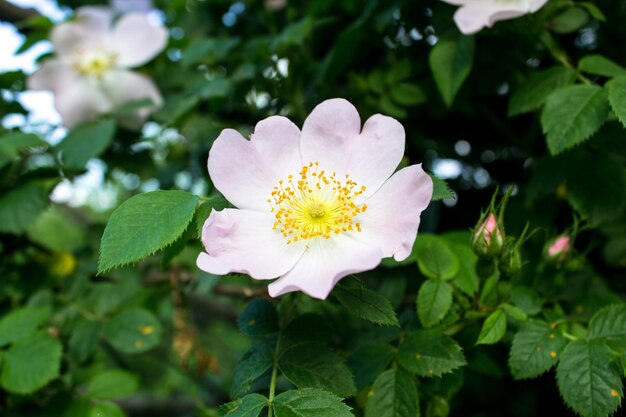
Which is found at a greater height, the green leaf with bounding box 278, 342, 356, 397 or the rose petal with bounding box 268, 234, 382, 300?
the rose petal with bounding box 268, 234, 382, 300

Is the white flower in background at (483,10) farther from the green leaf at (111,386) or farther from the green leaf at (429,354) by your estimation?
the green leaf at (111,386)

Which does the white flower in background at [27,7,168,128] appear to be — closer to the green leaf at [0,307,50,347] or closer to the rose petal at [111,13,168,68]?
the rose petal at [111,13,168,68]

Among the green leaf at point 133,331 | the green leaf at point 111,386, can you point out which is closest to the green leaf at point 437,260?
the green leaf at point 133,331

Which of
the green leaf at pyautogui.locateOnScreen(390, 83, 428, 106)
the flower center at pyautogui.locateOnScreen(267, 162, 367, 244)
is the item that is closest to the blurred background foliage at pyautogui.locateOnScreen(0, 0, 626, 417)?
the green leaf at pyautogui.locateOnScreen(390, 83, 428, 106)

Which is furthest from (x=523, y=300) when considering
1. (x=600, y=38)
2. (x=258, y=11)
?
(x=258, y=11)

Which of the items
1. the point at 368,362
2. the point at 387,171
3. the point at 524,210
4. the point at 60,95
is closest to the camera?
the point at 387,171

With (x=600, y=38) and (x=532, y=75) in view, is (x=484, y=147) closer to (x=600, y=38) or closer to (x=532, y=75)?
(x=600, y=38)
